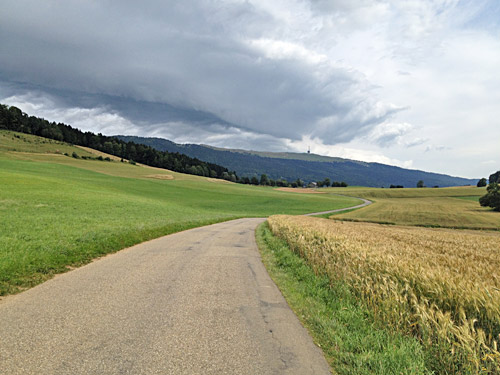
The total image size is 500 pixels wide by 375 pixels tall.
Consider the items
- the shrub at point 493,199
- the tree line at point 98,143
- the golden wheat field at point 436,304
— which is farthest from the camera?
the tree line at point 98,143

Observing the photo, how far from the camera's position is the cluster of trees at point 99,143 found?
469 feet

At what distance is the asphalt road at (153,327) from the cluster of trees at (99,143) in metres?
148

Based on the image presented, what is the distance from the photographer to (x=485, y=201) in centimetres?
6912

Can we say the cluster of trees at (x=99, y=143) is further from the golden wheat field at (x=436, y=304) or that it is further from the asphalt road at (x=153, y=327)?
the golden wheat field at (x=436, y=304)

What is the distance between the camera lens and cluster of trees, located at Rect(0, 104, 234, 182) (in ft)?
469

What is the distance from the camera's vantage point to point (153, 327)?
17.5 feet

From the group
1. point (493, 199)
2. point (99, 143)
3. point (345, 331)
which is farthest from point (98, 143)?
point (345, 331)

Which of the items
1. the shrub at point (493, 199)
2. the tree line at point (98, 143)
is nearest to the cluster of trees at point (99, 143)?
the tree line at point (98, 143)

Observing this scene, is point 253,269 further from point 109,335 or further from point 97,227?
point 97,227

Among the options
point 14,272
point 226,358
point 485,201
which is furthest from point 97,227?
point 485,201

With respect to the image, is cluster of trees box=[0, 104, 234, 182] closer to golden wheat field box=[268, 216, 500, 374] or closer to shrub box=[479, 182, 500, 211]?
shrub box=[479, 182, 500, 211]

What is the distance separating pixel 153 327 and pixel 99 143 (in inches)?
7410

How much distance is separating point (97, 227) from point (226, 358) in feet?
53.3

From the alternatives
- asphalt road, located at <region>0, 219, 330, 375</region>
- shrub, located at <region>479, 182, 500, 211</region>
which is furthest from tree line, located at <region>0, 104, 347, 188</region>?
asphalt road, located at <region>0, 219, 330, 375</region>
